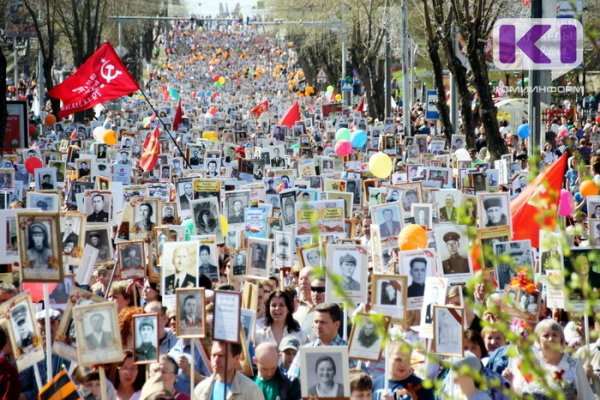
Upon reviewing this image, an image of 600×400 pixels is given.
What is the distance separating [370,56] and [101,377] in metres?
47.5

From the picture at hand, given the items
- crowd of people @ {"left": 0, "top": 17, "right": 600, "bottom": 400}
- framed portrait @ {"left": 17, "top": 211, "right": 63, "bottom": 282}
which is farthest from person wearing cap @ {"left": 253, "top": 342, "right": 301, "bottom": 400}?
framed portrait @ {"left": 17, "top": 211, "right": 63, "bottom": 282}

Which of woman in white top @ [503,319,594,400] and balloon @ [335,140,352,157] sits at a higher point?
balloon @ [335,140,352,157]

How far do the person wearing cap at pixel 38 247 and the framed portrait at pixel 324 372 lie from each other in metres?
2.17

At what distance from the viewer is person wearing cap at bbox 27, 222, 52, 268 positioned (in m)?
9.07

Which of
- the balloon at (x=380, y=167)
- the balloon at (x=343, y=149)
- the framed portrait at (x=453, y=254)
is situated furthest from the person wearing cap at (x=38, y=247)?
the balloon at (x=343, y=149)

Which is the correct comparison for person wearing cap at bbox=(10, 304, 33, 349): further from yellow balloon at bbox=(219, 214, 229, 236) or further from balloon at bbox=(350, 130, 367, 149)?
balloon at bbox=(350, 130, 367, 149)

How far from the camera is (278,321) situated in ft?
31.4

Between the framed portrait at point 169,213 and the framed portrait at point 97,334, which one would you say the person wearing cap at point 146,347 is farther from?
the framed portrait at point 169,213

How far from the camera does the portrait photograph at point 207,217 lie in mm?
13977

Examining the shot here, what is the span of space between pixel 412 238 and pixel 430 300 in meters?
2.99

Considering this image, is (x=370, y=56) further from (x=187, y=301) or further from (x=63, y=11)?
(x=187, y=301)

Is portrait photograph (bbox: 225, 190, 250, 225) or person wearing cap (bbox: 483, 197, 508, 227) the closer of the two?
person wearing cap (bbox: 483, 197, 508, 227)

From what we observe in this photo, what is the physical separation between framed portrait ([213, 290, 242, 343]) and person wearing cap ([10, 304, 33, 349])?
112 centimetres

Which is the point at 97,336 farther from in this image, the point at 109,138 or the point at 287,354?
the point at 109,138
